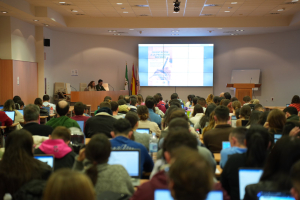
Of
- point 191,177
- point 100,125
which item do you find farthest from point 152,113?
point 191,177

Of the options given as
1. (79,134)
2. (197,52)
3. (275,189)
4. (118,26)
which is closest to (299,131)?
(275,189)

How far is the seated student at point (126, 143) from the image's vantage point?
3.21 metres

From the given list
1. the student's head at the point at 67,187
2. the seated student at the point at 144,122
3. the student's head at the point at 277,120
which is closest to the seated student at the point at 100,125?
the seated student at the point at 144,122

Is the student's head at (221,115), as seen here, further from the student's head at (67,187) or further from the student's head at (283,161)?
the student's head at (67,187)

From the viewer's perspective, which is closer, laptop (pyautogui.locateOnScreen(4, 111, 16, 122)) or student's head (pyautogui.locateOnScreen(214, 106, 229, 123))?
student's head (pyautogui.locateOnScreen(214, 106, 229, 123))

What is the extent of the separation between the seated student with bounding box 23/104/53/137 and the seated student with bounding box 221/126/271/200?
2529mm

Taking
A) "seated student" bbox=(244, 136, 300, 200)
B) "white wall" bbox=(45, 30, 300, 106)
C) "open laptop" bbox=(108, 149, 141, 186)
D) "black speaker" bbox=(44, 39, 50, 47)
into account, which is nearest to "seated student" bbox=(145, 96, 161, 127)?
"open laptop" bbox=(108, 149, 141, 186)

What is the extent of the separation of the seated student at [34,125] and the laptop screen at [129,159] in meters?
1.63

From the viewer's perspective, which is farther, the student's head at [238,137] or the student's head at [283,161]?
the student's head at [238,137]

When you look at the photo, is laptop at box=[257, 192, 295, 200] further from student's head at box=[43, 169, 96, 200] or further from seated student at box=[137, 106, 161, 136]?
seated student at box=[137, 106, 161, 136]

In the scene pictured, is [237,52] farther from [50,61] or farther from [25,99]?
[25,99]

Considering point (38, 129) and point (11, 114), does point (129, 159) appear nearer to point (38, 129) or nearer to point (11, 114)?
point (38, 129)

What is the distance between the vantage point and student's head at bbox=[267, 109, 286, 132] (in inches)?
159

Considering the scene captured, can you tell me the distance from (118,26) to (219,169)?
405 inches
